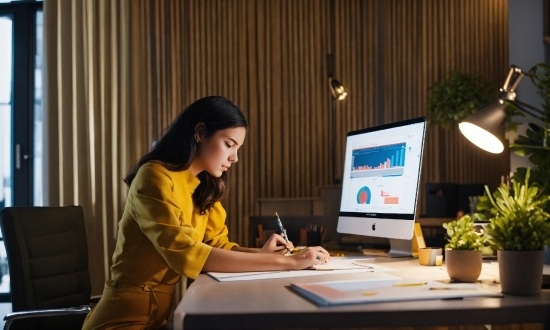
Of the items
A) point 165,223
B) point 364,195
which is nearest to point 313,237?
point 364,195

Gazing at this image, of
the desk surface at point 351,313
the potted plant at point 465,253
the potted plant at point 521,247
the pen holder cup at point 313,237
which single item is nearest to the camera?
the desk surface at point 351,313

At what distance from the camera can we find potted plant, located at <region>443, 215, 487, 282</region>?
5.08ft

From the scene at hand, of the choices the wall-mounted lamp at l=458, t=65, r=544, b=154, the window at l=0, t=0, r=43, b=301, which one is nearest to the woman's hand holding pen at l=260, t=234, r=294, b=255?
the wall-mounted lamp at l=458, t=65, r=544, b=154

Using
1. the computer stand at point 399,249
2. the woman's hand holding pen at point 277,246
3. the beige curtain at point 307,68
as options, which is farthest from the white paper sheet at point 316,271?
the beige curtain at point 307,68

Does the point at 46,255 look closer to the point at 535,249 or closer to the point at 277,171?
the point at 535,249

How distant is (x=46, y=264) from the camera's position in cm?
245

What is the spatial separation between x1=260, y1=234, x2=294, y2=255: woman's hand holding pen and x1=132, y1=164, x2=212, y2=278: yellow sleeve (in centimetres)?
32

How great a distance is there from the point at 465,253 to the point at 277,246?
2.59 ft

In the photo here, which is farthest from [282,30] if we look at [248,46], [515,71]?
[515,71]

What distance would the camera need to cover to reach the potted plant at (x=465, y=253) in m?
1.55

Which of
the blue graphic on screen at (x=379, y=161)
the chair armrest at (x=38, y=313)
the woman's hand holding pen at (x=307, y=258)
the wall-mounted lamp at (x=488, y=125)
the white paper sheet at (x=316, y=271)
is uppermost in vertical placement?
the wall-mounted lamp at (x=488, y=125)

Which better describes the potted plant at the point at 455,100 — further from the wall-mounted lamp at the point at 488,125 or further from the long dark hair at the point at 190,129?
the long dark hair at the point at 190,129

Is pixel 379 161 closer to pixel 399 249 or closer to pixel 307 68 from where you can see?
pixel 399 249

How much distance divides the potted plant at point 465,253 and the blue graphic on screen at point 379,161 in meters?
0.60
